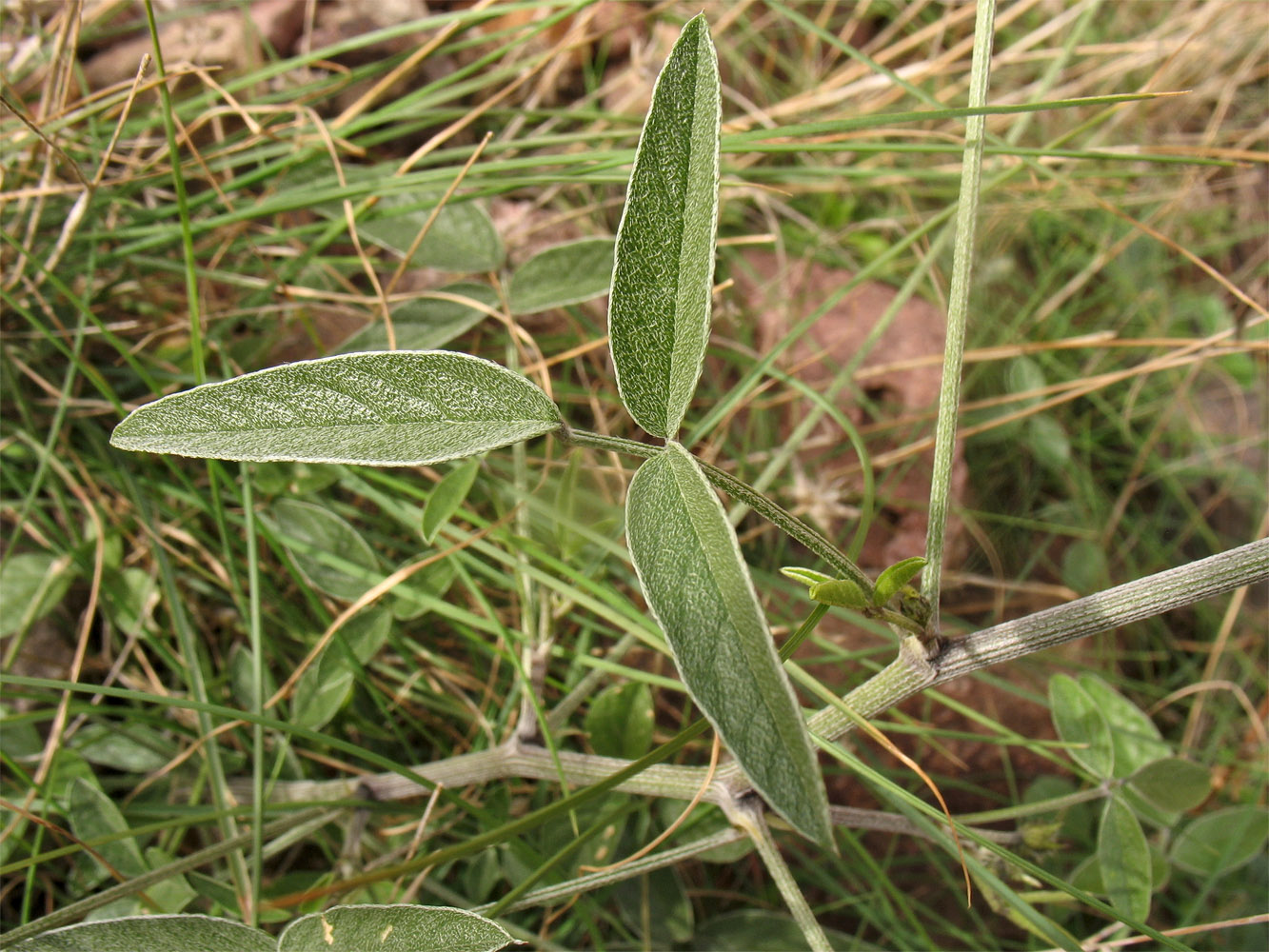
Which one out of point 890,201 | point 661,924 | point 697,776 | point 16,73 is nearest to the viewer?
point 697,776

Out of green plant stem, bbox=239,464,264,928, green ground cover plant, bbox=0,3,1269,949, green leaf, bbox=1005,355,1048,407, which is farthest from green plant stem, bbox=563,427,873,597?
green leaf, bbox=1005,355,1048,407

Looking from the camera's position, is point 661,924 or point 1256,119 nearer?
point 661,924

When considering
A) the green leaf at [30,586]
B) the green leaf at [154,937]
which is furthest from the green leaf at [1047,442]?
the green leaf at [30,586]

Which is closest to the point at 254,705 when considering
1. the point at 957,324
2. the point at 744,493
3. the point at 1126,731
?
the point at 744,493

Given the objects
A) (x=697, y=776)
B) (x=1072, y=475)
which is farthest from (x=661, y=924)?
(x=1072, y=475)

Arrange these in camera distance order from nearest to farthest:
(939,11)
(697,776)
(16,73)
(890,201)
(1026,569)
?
(697,776), (16,73), (1026,569), (890,201), (939,11)

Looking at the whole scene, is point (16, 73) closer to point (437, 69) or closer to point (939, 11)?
point (437, 69)
